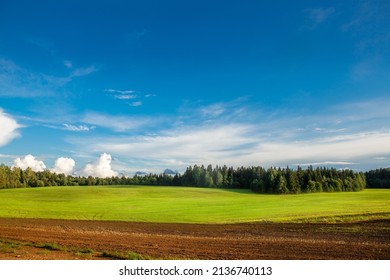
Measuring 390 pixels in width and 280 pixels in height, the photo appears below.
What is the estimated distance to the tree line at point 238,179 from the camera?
330ft

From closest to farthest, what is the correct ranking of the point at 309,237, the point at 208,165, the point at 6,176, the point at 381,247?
1. the point at 381,247
2. the point at 309,237
3. the point at 6,176
4. the point at 208,165

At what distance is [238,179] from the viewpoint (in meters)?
123

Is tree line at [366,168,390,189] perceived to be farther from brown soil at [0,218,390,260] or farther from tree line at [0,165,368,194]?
brown soil at [0,218,390,260]

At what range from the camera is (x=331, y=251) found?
1920cm

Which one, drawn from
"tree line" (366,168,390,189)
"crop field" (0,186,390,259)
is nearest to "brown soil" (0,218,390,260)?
"crop field" (0,186,390,259)

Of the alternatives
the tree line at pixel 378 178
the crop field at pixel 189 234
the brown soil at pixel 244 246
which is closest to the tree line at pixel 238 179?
the tree line at pixel 378 178

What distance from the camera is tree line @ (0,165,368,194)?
100 metres

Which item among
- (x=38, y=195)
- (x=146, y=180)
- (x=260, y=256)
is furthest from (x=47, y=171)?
(x=260, y=256)

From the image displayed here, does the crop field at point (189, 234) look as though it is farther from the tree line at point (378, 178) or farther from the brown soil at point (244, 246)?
the tree line at point (378, 178)

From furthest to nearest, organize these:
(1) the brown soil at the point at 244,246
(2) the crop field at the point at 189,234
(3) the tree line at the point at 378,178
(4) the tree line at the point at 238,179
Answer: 1. (3) the tree line at the point at 378,178
2. (4) the tree line at the point at 238,179
3. (2) the crop field at the point at 189,234
4. (1) the brown soil at the point at 244,246

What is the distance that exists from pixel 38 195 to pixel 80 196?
379 inches

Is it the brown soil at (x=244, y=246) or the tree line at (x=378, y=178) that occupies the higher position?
the tree line at (x=378, y=178)
